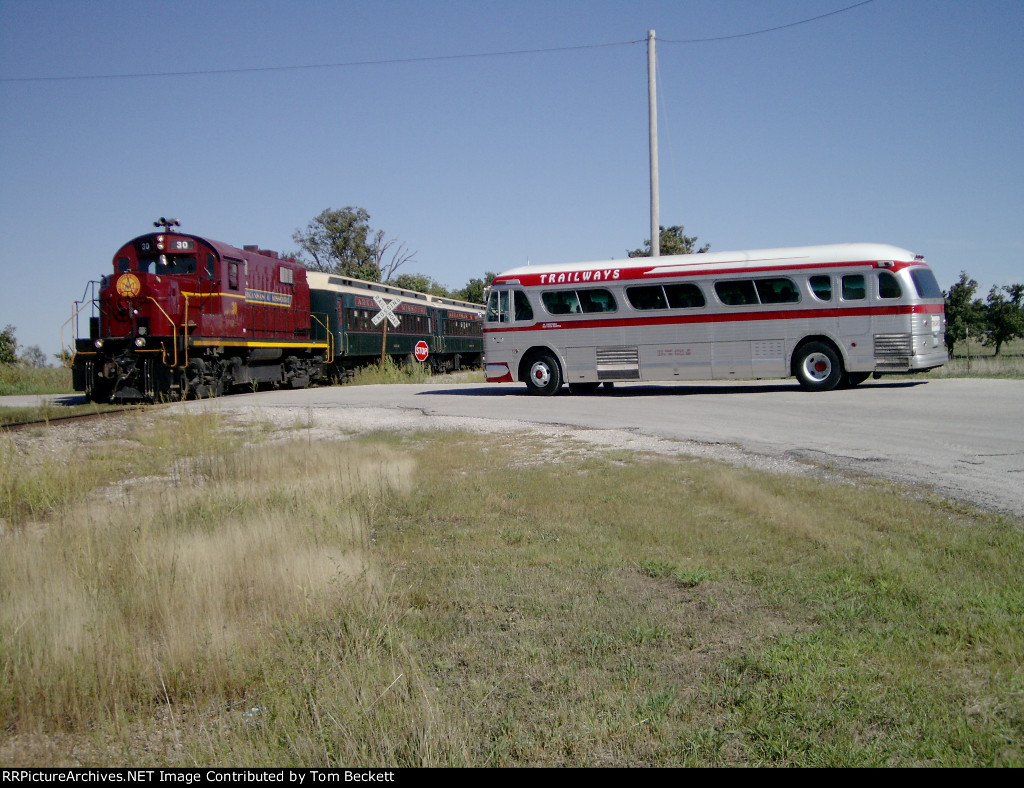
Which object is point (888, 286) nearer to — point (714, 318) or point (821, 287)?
point (821, 287)

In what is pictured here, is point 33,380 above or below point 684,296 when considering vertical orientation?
below

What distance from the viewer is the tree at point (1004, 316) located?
55375 millimetres

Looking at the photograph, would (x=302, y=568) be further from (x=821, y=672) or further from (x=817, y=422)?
(x=817, y=422)

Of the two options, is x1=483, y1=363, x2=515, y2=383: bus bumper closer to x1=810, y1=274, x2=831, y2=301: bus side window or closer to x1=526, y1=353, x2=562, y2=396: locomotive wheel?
x1=526, y1=353, x2=562, y2=396: locomotive wheel

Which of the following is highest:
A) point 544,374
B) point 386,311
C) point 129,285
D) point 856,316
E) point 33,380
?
point 129,285

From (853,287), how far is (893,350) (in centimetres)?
156

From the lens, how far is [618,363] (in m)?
19.9

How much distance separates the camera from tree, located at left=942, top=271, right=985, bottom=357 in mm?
54750

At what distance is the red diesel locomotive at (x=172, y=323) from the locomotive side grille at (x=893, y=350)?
49.0ft

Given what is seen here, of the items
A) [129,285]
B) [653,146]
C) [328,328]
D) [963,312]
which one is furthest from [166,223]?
[963,312]

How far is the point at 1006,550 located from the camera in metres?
5.49

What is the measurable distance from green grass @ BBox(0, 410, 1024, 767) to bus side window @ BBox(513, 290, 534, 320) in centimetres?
1272

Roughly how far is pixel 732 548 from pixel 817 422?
24.6 ft

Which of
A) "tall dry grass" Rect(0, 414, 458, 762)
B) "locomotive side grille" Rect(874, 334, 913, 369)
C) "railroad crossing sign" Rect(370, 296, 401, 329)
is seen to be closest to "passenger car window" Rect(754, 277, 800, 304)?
"locomotive side grille" Rect(874, 334, 913, 369)
